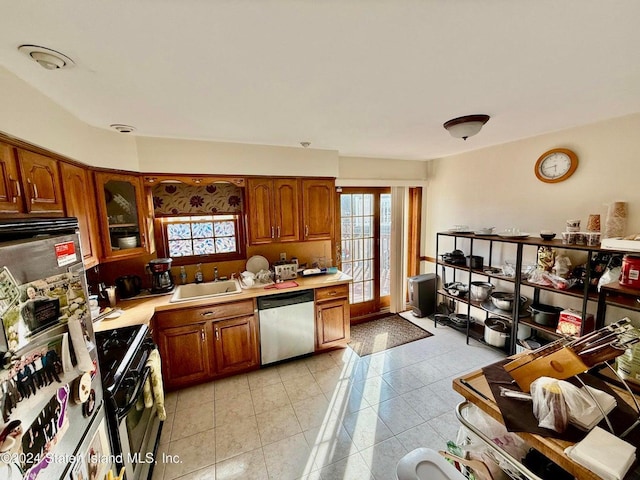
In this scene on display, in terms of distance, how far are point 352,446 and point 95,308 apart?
223 centimetres

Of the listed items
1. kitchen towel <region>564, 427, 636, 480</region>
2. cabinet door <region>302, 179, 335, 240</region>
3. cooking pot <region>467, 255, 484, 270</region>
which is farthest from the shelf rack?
cabinet door <region>302, 179, 335, 240</region>

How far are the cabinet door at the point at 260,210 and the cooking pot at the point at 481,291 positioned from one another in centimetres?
247

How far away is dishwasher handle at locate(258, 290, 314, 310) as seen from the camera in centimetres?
270

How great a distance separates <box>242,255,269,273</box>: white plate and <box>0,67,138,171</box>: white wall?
56.4 inches

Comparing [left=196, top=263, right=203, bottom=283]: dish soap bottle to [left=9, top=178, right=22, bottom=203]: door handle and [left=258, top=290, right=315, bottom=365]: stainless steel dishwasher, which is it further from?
[left=9, top=178, right=22, bottom=203]: door handle

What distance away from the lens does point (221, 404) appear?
2365 mm

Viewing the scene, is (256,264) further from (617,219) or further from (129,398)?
(617,219)

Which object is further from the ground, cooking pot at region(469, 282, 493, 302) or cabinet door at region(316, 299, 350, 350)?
cooking pot at region(469, 282, 493, 302)

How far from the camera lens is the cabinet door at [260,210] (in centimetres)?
286

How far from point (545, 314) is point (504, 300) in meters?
0.38

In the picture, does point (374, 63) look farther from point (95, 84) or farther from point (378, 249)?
point (378, 249)

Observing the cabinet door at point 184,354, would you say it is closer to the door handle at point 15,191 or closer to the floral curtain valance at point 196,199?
the floral curtain valance at point 196,199

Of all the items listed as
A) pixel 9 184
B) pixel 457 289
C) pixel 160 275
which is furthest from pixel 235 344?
pixel 457 289

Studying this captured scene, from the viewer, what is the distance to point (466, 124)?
2.00m
